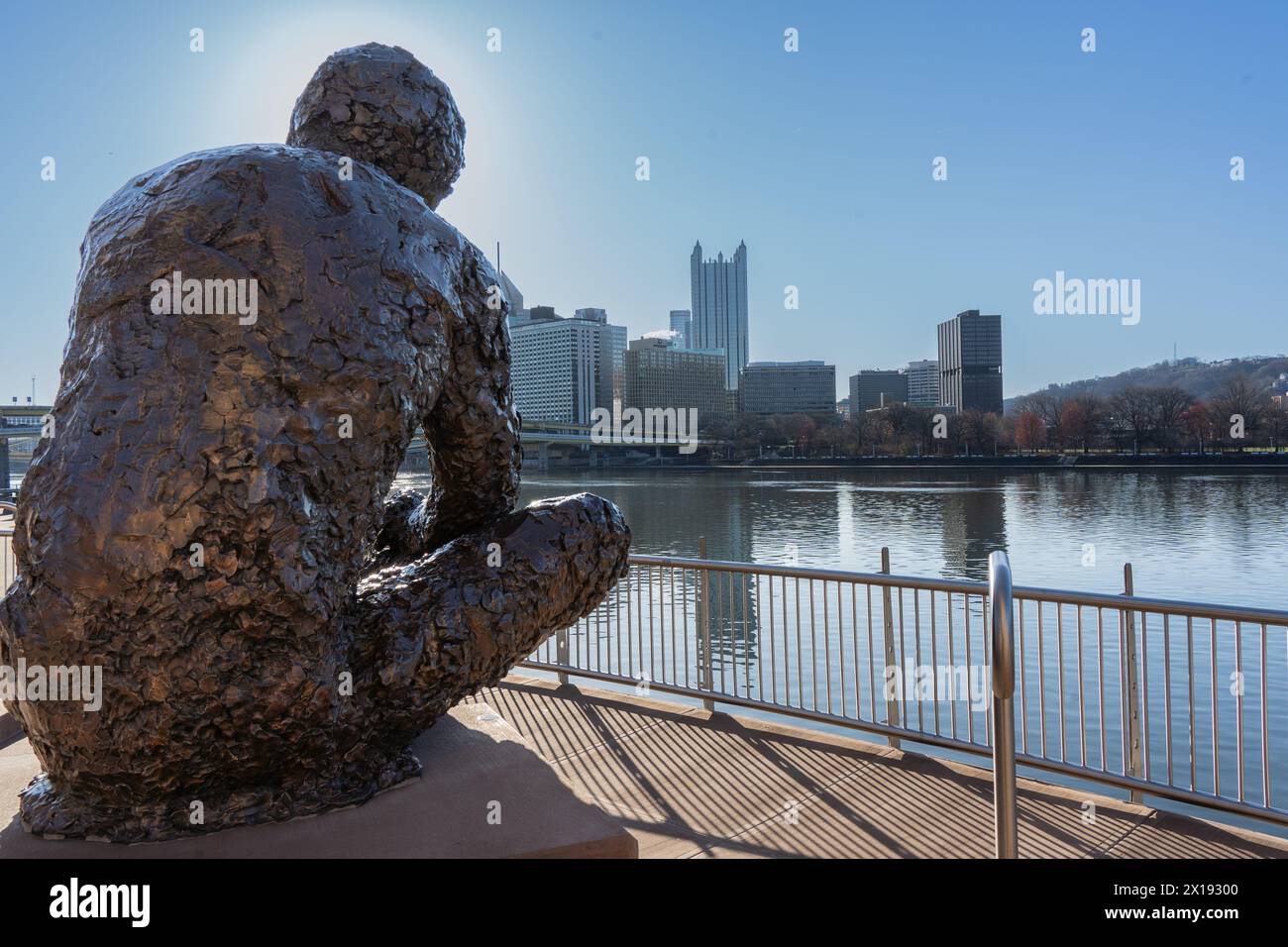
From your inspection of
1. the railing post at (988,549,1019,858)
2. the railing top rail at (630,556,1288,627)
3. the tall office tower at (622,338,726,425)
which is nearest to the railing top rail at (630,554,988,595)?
the railing top rail at (630,556,1288,627)

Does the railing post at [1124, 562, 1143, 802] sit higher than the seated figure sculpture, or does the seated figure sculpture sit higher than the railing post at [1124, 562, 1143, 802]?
the seated figure sculpture

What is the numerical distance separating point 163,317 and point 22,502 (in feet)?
2.18

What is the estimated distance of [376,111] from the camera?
11.3 ft

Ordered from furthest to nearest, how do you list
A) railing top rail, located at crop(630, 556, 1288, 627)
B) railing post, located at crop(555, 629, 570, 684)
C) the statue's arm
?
railing post, located at crop(555, 629, 570, 684)
railing top rail, located at crop(630, 556, 1288, 627)
the statue's arm

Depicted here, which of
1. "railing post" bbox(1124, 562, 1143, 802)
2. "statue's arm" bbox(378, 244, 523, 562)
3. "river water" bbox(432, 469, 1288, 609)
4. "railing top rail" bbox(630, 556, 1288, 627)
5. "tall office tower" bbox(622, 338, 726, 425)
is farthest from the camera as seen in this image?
"tall office tower" bbox(622, 338, 726, 425)

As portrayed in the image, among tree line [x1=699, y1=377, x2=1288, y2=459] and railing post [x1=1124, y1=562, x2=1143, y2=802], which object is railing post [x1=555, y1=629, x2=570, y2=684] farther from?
tree line [x1=699, y1=377, x2=1288, y2=459]

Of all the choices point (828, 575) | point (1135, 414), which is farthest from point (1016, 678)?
point (1135, 414)

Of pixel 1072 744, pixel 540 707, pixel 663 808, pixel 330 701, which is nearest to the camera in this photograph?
pixel 330 701

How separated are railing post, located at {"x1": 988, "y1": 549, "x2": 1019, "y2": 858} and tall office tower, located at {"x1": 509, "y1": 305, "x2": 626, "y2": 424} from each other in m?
48.8

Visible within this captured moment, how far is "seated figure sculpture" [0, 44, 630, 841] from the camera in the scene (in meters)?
2.53

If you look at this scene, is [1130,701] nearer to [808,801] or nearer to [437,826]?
[808,801]

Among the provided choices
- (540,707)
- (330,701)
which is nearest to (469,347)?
(330,701)

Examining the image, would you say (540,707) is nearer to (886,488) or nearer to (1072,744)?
(1072,744)
